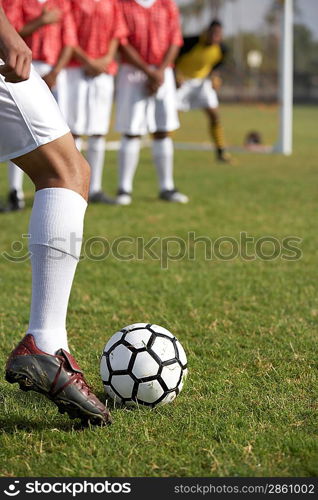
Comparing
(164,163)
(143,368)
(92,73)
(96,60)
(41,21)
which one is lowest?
(143,368)

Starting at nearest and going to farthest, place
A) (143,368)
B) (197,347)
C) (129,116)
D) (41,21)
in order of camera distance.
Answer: (143,368)
(197,347)
(41,21)
(129,116)

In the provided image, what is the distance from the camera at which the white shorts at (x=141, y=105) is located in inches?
319

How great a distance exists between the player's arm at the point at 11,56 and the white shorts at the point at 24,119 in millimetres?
109

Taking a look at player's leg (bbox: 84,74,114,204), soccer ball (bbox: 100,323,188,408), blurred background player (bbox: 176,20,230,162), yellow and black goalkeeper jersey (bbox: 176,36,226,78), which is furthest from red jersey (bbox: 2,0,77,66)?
yellow and black goalkeeper jersey (bbox: 176,36,226,78)

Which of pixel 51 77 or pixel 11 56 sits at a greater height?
pixel 51 77

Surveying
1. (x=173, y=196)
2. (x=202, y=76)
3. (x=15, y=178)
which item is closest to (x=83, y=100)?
(x=15, y=178)

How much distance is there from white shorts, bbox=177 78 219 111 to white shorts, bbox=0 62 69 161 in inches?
398

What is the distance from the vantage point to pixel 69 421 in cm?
258

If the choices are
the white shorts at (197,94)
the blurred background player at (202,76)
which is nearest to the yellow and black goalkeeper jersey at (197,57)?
the blurred background player at (202,76)

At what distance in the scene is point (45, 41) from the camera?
7.27m

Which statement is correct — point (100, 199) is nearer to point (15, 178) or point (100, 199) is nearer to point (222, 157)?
point (15, 178)

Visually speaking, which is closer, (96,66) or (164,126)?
(96,66)

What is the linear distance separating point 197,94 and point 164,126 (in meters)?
4.46

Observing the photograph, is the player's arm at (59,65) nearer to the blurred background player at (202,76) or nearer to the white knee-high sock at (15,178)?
the white knee-high sock at (15,178)
